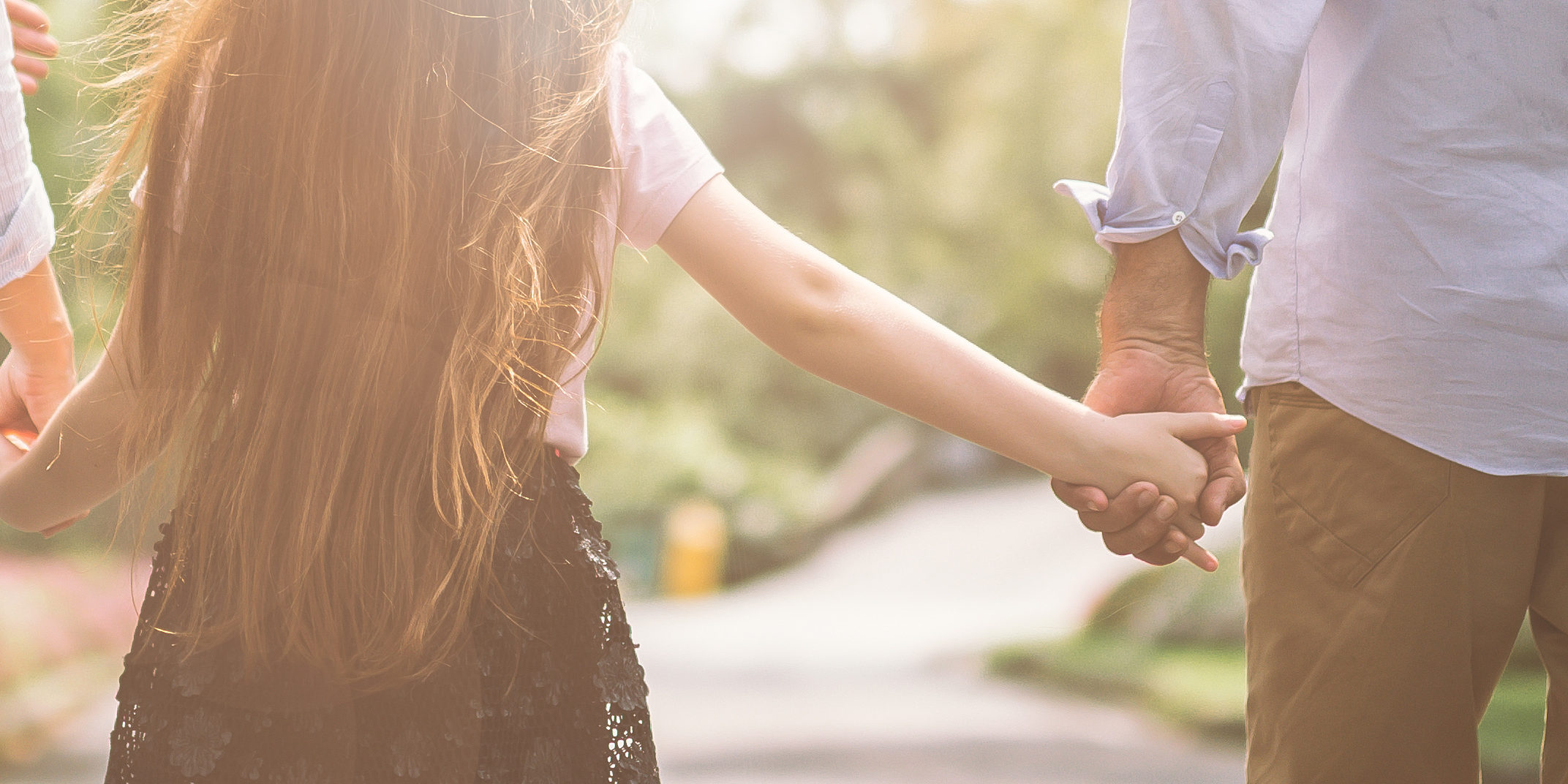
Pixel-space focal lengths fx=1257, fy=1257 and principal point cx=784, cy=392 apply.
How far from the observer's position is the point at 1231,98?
4.49 ft

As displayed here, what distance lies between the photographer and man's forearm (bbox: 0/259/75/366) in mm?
1477

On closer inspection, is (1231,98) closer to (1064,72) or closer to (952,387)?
(952,387)

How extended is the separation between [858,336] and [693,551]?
9.23 meters

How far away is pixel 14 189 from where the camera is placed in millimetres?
1425

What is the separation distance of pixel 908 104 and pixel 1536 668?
868cm

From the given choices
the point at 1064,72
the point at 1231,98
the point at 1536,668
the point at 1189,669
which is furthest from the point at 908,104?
the point at 1231,98

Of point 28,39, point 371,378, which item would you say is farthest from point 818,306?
point 28,39

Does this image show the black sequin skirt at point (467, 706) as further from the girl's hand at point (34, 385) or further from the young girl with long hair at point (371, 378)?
the girl's hand at point (34, 385)

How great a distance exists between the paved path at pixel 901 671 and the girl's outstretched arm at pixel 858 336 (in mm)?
3880

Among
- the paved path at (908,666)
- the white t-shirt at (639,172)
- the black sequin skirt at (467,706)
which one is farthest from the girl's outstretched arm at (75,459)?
the paved path at (908,666)

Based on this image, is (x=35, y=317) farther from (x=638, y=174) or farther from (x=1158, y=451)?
(x=1158, y=451)

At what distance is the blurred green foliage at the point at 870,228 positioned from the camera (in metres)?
10.4

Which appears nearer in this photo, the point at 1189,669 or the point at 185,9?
the point at 185,9

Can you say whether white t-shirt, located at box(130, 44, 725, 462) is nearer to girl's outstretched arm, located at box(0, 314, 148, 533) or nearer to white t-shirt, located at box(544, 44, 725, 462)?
white t-shirt, located at box(544, 44, 725, 462)
